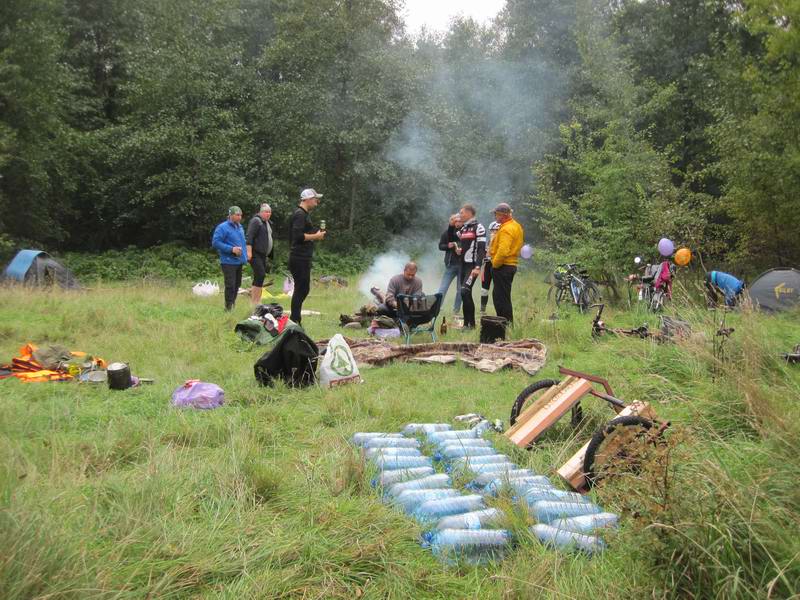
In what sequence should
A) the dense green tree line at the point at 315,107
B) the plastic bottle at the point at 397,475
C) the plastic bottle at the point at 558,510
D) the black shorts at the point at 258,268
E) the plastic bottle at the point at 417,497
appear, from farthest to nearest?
1. the dense green tree line at the point at 315,107
2. the black shorts at the point at 258,268
3. the plastic bottle at the point at 397,475
4. the plastic bottle at the point at 417,497
5. the plastic bottle at the point at 558,510

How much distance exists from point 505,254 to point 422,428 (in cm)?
372

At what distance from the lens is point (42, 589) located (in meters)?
1.78

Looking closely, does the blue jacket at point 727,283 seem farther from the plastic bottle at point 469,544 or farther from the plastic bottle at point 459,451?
the plastic bottle at point 469,544

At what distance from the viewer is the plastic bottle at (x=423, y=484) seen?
2909 millimetres

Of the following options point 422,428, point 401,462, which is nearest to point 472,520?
→ point 401,462

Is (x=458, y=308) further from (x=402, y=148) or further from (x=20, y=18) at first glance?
(x=20, y=18)

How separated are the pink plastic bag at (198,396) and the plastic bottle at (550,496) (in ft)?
8.04

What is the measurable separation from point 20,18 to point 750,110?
55.5 ft

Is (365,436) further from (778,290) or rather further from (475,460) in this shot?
(778,290)

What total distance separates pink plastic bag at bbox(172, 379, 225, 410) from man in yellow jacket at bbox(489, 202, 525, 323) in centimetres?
379

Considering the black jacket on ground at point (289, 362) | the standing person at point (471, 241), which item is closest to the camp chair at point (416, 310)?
the standing person at point (471, 241)

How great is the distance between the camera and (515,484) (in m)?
2.96

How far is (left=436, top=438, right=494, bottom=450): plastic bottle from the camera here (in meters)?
3.60

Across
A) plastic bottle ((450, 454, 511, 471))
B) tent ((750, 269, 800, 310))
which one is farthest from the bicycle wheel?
plastic bottle ((450, 454, 511, 471))
